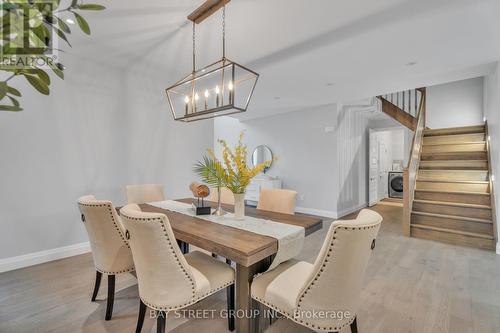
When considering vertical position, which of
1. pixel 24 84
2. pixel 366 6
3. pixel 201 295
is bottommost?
pixel 201 295

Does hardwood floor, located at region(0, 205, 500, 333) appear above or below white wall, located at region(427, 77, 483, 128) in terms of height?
below

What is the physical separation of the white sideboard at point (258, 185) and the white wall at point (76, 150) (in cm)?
246

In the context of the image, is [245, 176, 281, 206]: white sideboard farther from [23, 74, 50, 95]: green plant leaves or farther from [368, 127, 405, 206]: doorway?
[23, 74, 50, 95]: green plant leaves

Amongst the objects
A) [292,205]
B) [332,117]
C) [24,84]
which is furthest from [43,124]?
[332,117]

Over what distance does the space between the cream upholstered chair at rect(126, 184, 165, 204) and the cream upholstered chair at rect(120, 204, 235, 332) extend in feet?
5.13

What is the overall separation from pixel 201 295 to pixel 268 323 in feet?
2.19

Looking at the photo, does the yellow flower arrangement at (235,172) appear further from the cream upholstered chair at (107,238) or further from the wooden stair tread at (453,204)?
the wooden stair tread at (453,204)

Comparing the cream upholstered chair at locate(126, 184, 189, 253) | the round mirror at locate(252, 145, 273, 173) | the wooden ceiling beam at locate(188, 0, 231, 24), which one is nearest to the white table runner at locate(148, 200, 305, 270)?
the cream upholstered chair at locate(126, 184, 189, 253)

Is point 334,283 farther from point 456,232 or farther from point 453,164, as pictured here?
point 453,164

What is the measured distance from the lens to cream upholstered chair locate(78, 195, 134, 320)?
5.39 feet

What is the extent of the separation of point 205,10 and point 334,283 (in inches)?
88.9

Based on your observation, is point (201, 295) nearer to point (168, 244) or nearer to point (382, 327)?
point (168, 244)

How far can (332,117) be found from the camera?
5.09 meters

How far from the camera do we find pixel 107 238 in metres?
1.72
